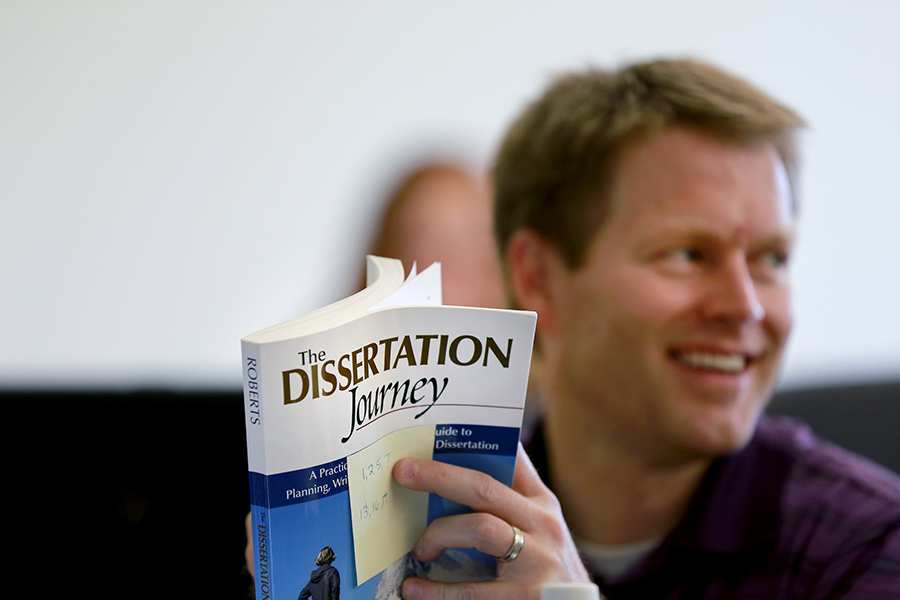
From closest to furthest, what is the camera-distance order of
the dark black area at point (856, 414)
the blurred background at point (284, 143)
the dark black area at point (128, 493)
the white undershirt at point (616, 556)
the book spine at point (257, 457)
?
1. the book spine at point (257, 457)
2. the dark black area at point (128, 493)
3. the white undershirt at point (616, 556)
4. the dark black area at point (856, 414)
5. the blurred background at point (284, 143)

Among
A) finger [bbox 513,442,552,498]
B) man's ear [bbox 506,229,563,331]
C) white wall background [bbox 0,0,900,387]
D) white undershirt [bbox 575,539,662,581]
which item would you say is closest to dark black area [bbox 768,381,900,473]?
white wall background [bbox 0,0,900,387]

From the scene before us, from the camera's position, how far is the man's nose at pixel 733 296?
37.2 inches

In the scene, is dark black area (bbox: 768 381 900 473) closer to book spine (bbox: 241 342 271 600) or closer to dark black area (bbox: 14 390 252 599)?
dark black area (bbox: 14 390 252 599)

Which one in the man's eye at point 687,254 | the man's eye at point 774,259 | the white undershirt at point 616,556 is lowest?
the white undershirt at point 616,556

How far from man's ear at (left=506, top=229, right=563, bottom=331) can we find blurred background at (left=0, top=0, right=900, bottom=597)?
0.78 m

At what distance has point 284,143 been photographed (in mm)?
2070

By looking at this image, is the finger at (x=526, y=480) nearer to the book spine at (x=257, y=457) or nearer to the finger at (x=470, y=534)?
the finger at (x=470, y=534)

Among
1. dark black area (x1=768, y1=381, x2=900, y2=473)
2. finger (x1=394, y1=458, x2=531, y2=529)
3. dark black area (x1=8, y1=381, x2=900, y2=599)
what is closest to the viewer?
finger (x1=394, y1=458, x2=531, y2=529)

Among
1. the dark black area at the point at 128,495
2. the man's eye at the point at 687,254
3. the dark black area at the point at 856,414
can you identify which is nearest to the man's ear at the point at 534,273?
the man's eye at the point at 687,254

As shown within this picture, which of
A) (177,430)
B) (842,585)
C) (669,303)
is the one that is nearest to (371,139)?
(177,430)

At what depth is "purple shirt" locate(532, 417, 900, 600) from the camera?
3.15 feet

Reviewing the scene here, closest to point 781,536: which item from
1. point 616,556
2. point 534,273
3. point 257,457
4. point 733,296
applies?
point 616,556

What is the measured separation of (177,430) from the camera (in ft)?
3.86

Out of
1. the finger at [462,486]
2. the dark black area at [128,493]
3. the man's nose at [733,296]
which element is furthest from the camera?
the man's nose at [733,296]
